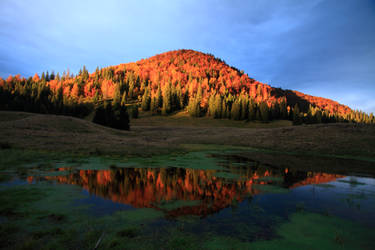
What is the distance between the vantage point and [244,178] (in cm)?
1316

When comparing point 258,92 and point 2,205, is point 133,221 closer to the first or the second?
point 2,205

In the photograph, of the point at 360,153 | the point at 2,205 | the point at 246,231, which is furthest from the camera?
the point at 360,153

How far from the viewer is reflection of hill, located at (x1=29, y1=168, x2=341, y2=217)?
844cm

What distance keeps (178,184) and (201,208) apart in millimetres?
3534

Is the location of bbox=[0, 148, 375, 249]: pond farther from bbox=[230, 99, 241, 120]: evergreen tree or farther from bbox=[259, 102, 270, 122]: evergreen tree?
bbox=[259, 102, 270, 122]: evergreen tree

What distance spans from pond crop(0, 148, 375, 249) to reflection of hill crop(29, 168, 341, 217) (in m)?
0.04

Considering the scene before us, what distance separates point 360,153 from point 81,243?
3214 centimetres

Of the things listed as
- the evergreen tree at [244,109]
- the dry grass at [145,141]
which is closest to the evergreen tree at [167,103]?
the evergreen tree at [244,109]

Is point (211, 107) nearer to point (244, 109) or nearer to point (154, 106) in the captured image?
point (244, 109)

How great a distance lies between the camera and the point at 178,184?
11195 mm

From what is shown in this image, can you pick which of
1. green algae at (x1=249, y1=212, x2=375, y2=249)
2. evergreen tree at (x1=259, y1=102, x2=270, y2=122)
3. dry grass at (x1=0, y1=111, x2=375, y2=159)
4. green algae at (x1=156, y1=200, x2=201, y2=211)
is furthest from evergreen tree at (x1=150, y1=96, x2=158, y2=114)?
green algae at (x1=249, y1=212, x2=375, y2=249)

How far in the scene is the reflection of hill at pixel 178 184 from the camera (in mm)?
8438

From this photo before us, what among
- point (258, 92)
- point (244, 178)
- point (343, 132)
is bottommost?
point (244, 178)

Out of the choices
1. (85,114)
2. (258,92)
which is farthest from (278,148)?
(258,92)
